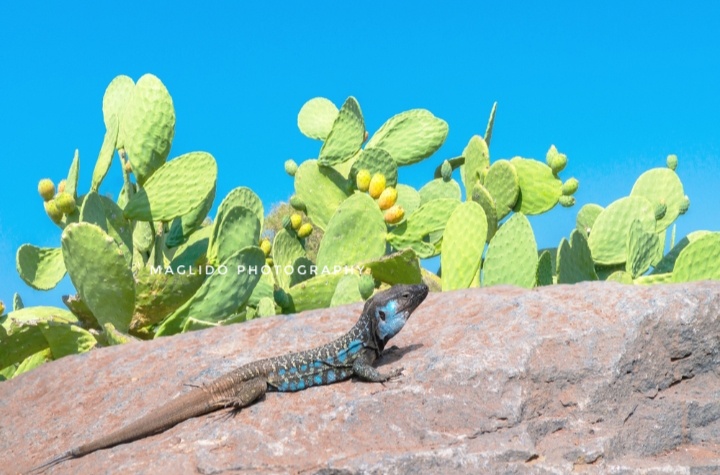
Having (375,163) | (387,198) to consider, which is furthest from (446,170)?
(387,198)

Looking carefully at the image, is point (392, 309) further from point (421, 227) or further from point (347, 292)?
point (421, 227)

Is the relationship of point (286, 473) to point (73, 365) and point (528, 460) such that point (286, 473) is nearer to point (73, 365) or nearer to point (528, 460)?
point (528, 460)

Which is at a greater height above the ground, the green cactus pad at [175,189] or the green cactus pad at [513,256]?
the green cactus pad at [175,189]

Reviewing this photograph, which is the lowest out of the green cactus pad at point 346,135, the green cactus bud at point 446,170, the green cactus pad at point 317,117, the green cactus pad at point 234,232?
the green cactus pad at point 234,232

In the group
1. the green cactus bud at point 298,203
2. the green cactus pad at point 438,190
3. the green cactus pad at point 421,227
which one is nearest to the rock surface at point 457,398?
the green cactus pad at point 421,227

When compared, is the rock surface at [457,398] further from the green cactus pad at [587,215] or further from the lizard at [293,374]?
the green cactus pad at [587,215]

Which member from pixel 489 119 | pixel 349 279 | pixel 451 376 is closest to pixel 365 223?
pixel 349 279

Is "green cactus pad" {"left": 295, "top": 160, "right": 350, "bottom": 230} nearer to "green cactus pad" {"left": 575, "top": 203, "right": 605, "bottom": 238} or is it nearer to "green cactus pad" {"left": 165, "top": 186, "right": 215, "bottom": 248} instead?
"green cactus pad" {"left": 165, "top": 186, "right": 215, "bottom": 248}
